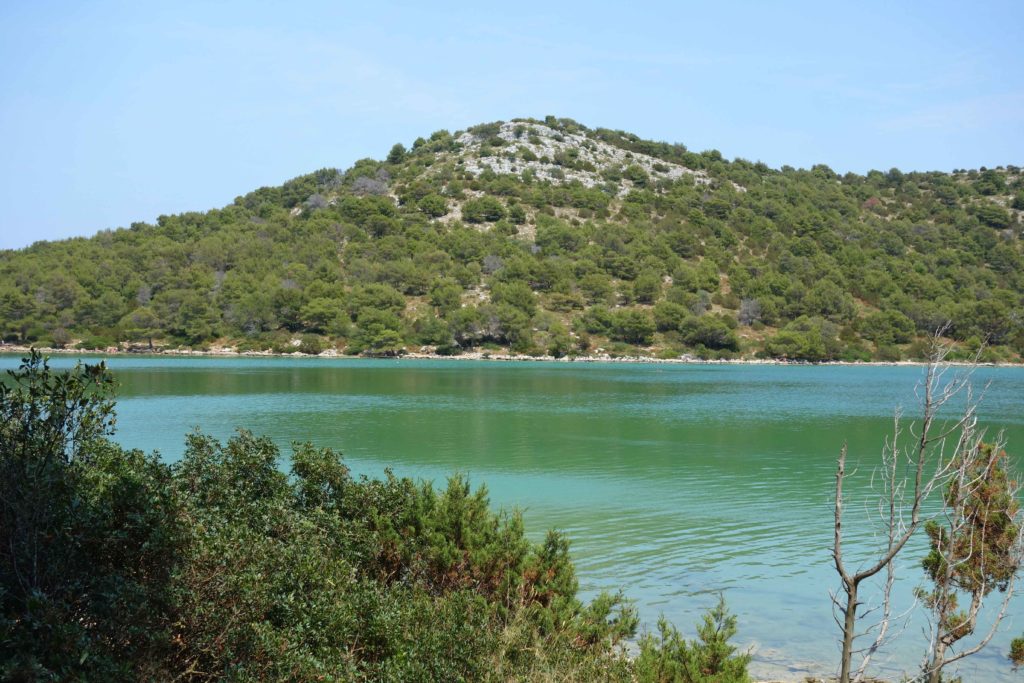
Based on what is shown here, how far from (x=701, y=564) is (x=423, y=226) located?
108940 millimetres

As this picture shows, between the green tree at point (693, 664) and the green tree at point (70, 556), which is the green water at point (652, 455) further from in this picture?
the green tree at point (70, 556)

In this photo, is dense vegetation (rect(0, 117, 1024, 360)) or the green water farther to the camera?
dense vegetation (rect(0, 117, 1024, 360))

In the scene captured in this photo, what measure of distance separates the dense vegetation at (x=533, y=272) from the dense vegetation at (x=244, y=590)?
73.3 m

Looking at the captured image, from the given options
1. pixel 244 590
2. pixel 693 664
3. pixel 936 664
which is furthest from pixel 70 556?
pixel 936 664

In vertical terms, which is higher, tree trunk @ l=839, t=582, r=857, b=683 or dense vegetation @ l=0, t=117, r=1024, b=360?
dense vegetation @ l=0, t=117, r=1024, b=360

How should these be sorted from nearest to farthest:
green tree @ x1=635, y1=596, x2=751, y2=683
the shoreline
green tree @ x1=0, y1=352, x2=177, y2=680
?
green tree @ x1=0, y1=352, x2=177, y2=680, green tree @ x1=635, y1=596, x2=751, y2=683, the shoreline

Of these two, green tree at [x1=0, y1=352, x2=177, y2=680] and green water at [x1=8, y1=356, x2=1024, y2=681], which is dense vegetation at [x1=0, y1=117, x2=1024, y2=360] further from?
green tree at [x1=0, y1=352, x2=177, y2=680]

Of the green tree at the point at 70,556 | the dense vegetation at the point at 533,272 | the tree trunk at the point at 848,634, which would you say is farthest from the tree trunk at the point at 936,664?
the dense vegetation at the point at 533,272

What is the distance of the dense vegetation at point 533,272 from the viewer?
9312 cm

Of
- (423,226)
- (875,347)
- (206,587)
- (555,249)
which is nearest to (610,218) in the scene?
(555,249)

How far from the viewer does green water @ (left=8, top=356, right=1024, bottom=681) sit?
11.3 metres

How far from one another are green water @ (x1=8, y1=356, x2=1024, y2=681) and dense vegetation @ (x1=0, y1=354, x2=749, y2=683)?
3.27 meters

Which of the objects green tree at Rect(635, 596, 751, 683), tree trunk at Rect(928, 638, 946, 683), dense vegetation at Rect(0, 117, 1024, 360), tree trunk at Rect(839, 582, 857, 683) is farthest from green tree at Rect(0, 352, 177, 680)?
dense vegetation at Rect(0, 117, 1024, 360)

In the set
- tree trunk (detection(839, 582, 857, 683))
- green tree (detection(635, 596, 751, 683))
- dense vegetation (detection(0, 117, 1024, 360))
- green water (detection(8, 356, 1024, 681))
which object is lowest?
green water (detection(8, 356, 1024, 681))
